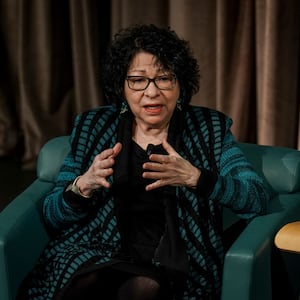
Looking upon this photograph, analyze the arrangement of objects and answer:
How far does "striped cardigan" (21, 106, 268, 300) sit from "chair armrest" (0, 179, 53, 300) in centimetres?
3

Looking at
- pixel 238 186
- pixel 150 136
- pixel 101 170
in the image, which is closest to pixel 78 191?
pixel 101 170

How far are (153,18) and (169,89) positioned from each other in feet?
4.54

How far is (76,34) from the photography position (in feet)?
12.5

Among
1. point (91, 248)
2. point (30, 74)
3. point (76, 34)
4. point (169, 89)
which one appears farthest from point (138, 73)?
point (30, 74)

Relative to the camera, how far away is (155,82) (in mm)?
2232

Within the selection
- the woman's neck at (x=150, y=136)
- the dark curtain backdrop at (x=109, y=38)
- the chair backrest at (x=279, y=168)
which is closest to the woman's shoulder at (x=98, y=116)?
the woman's neck at (x=150, y=136)

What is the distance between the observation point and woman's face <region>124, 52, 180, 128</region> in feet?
7.31

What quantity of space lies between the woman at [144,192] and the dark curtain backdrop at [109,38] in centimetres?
102

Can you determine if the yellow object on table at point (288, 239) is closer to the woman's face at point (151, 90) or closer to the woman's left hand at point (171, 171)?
the woman's left hand at point (171, 171)

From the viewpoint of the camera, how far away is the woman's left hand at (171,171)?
6.59 feet

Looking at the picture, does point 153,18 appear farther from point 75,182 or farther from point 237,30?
point 75,182

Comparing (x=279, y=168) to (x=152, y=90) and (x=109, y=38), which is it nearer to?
(x=152, y=90)

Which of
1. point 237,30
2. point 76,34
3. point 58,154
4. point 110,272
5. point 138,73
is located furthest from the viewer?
point 76,34

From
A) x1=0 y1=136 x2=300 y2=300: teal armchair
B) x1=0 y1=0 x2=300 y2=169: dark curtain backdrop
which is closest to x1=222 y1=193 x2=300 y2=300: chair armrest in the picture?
x1=0 y1=136 x2=300 y2=300: teal armchair
